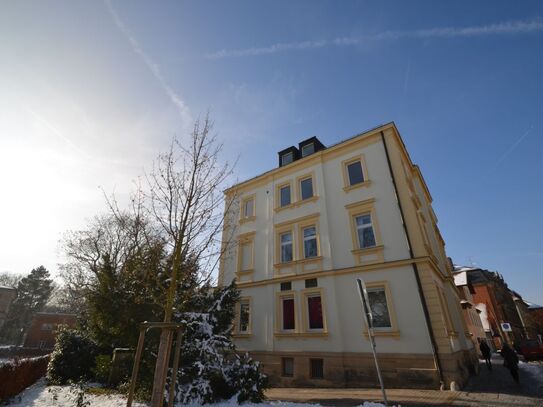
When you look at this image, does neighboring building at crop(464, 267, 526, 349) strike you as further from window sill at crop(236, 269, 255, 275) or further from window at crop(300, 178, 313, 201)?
window sill at crop(236, 269, 255, 275)

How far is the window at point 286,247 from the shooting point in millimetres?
17500

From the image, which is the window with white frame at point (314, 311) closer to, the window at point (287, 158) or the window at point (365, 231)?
the window at point (365, 231)

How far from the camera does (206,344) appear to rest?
8.95m

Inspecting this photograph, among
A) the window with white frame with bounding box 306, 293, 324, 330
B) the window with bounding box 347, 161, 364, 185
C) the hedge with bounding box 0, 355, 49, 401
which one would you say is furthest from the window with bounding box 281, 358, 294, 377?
the hedge with bounding box 0, 355, 49, 401

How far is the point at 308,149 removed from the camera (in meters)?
20.7

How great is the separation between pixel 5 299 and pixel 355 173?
68.6 metres

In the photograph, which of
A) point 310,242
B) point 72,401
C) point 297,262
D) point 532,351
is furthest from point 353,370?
point 532,351

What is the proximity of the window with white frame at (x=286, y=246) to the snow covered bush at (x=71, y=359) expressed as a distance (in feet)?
35.0

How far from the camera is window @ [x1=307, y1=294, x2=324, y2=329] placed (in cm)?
1472

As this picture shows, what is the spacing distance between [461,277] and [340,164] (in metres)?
25.6

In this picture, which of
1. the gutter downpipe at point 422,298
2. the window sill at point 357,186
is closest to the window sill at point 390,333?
the gutter downpipe at point 422,298

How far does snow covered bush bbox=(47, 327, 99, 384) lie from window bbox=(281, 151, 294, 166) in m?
15.6

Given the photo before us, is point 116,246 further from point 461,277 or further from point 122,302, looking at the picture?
point 461,277

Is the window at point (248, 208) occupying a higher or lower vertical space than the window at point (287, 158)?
lower
